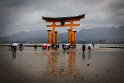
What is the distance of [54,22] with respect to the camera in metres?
57.7

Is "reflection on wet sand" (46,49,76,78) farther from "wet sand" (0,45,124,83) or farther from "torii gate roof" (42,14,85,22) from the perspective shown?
"torii gate roof" (42,14,85,22)

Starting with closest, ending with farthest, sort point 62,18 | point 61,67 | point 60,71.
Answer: point 60,71 < point 61,67 < point 62,18

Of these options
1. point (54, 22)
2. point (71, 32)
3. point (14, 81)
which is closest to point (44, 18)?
point (54, 22)

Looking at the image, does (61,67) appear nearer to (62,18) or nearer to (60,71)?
(60,71)

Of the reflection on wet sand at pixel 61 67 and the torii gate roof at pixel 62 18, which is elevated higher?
the torii gate roof at pixel 62 18

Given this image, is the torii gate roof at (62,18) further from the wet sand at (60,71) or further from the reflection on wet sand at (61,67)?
the wet sand at (60,71)

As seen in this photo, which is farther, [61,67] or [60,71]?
[61,67]

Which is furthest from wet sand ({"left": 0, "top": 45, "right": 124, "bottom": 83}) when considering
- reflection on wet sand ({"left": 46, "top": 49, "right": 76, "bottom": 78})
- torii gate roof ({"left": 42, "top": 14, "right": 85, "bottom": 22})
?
torii gate roof ({"left": 42, "top": 14, "right": 85, "bottom": 22})

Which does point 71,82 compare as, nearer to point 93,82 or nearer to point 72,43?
point 93,82

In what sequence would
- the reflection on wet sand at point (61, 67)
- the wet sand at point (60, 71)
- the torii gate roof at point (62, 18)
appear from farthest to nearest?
1. the torii gate roof at point (62, 18)
2. the reflection on wet sand at point (61, 67)
3. the wet sand at point (60, 71)

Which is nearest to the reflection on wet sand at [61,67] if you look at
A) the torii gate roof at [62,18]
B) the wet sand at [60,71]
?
the wet sand at [60,71]

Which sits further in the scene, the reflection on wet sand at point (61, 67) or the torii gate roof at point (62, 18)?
the torii gate roof at point (62, 18)

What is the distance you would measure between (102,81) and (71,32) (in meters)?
47.7

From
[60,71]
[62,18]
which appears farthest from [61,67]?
[62,18]
